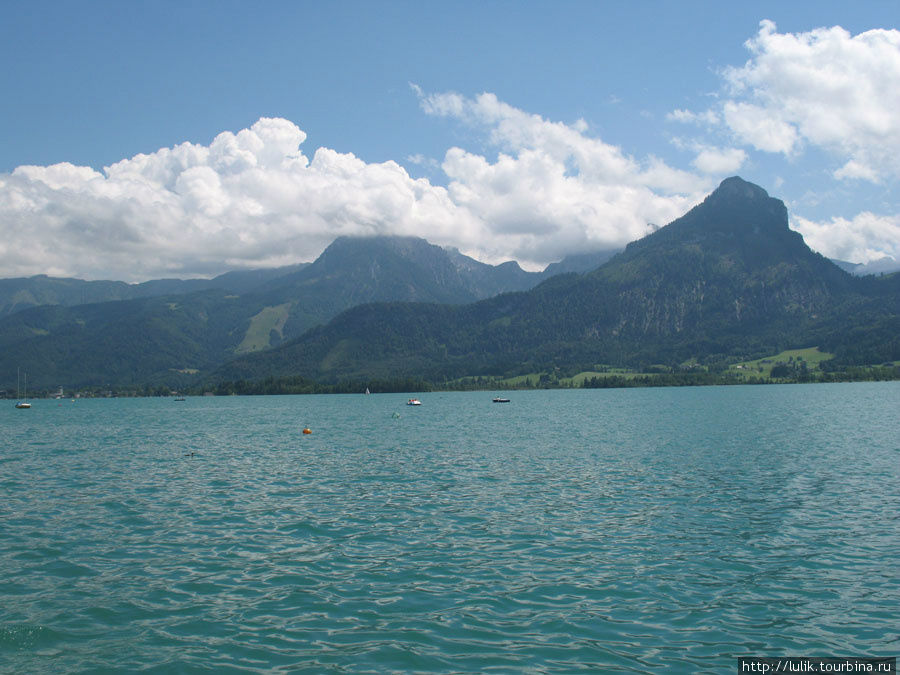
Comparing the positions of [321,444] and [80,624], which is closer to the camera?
[80,624]

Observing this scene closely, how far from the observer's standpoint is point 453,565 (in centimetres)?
2977

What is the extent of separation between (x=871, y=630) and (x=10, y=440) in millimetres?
125399

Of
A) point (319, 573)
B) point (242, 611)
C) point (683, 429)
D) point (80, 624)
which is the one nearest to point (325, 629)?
point (242, 611)

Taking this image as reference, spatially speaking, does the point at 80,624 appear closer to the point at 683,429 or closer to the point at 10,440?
the point at 683,429

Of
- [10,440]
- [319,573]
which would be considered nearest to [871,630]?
[319,573]

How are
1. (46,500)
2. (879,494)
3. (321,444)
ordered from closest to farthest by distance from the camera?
(879,494) < (46,500) < (321,444)

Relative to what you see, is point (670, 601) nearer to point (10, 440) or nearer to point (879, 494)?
point (879, 494)

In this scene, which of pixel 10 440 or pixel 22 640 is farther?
pixel 10 440

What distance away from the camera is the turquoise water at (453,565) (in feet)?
68.6

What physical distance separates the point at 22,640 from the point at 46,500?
30.5 meters

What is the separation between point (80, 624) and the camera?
23.6 m

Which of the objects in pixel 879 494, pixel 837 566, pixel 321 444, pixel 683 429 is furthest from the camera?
pixel 683 429

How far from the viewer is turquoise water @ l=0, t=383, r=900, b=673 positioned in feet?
68.6

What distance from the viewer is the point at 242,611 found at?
2442cm
